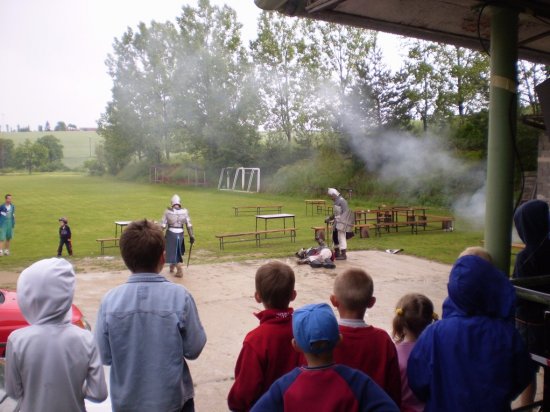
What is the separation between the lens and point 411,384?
246cm

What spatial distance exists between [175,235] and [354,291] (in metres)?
8.72

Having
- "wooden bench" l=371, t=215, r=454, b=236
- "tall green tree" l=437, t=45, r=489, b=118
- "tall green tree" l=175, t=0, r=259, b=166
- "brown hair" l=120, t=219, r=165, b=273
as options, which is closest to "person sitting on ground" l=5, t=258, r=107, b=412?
"brown hair" l=120, t=219, r=165, b=273

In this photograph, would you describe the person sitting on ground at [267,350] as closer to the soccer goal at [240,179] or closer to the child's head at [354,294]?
the child's head at [354,294]

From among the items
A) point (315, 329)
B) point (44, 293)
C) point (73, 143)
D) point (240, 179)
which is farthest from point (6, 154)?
point (315, 329)

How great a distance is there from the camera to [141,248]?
273 cm

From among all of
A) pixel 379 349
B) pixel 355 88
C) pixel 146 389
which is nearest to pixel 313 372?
pixel 379 349

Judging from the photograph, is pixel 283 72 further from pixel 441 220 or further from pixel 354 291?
pixel 354 291

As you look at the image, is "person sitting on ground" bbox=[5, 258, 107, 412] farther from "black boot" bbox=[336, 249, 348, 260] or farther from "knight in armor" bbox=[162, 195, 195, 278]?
"black boot" bbox=[336, 249, 348, 260]

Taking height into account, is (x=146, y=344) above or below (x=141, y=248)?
below

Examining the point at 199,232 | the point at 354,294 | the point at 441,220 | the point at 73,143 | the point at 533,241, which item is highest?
the point at 73,143

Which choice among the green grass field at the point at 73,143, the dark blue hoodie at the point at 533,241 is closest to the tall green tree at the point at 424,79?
the dark blue hoodie at the point at 533,241

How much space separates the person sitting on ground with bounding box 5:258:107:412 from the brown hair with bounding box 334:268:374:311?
1.24 m

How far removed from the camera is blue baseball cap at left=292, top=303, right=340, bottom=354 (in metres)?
1.97

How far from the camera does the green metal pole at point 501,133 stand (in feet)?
10.8
